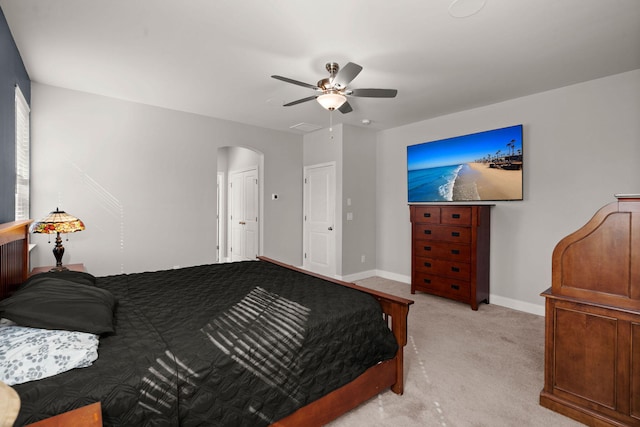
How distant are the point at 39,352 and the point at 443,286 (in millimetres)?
4027

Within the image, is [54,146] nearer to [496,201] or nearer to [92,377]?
[92,377]

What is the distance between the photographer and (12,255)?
6.93ft

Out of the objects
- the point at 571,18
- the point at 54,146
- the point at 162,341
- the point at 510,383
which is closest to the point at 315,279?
the point at 162,341

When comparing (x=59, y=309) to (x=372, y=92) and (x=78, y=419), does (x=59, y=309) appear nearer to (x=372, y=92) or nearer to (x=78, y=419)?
(x=78, y=419)

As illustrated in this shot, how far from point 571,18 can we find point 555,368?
238 centimetres

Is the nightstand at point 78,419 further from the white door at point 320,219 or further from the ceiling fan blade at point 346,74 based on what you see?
the white door at point 320,219

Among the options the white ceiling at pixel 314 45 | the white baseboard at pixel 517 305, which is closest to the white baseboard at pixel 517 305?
the white baseboard at pixel 517 305

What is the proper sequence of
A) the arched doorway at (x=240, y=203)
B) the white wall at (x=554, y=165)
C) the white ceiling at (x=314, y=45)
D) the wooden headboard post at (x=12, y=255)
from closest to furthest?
the wooden headboard post at (x=12, y=255)
the white ceiling at (x=314, y=45)
the white wall at (x=554, y=165)
the arched doorway at (x=240, y=203)

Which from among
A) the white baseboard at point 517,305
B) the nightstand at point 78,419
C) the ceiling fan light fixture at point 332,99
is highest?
the ceiling fan light fixture at point 332,99

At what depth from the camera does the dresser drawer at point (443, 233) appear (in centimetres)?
392

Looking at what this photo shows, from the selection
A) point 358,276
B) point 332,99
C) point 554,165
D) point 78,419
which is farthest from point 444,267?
point 78,419

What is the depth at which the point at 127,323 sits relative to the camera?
1.62 metres

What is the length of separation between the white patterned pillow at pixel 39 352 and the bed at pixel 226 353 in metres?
0.03

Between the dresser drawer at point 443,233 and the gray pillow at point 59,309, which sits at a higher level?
the dresser drawer at point 443,233
